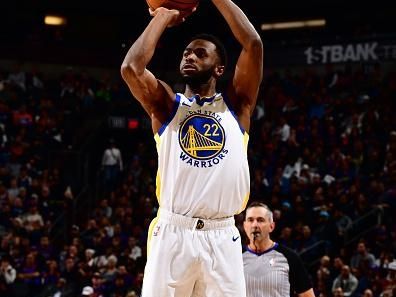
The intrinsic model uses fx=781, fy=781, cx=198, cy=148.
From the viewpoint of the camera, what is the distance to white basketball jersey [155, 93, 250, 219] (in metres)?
4.48

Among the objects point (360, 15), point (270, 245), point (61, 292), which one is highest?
point (360, 15)

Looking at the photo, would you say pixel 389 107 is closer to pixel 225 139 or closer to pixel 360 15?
pixel 360 15

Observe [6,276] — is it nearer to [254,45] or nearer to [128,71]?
[128,71]

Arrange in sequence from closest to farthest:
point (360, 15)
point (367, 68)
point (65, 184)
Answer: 1. point (65, 184)
2. point (367, 68)
3. point (360, 15)

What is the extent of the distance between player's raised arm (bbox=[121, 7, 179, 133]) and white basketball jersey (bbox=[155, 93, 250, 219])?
80 mm

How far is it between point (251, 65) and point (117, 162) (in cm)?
1313

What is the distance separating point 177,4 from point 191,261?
1.54 m

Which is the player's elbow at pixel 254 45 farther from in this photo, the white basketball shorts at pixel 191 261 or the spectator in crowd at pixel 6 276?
the spectator in crowd at pixel 6 276

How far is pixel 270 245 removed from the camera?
6.24 metres

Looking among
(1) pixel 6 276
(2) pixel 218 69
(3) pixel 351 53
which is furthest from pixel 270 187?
(2) pixel 218 69

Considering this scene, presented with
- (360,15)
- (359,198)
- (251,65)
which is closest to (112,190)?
(359,198)

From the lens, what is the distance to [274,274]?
6066 millimetres

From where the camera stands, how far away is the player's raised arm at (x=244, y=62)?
464cm

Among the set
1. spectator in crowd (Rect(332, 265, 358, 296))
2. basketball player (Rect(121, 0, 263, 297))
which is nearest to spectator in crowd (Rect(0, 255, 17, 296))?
spectator in crowd (Rect(332, 265, 358, 296))
